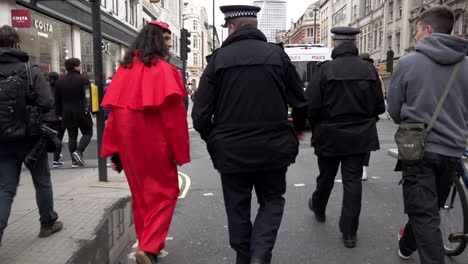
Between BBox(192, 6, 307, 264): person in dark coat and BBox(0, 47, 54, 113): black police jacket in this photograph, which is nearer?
BBox(192, 6, 307, 264): person in dark coat

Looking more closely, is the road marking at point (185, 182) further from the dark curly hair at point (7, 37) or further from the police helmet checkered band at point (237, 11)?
the police helmet checkered band at point (237, 11)

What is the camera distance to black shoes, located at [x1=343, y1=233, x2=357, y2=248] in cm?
371

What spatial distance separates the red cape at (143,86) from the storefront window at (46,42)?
11.0m

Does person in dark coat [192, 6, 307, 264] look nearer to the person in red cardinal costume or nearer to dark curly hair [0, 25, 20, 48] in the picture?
the person in red cardinal costume

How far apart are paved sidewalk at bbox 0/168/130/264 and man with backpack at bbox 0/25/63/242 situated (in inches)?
15.9

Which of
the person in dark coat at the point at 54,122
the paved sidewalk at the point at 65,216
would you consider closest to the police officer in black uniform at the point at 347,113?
the paved sidewalk at the point at 65,216

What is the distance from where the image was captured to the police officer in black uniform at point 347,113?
12.2 feet

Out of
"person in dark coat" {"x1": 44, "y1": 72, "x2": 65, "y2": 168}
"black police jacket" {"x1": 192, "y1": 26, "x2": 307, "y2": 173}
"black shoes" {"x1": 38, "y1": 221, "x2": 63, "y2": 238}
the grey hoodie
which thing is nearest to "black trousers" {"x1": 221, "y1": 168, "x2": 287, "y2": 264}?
"black police jacket" {"x1": 192, "y1": 26, "x2": 307, "y2": 173}

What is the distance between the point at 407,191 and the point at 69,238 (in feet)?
9.84

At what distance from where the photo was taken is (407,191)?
287cm

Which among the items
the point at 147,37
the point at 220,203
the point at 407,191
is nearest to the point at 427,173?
the point at 407,191

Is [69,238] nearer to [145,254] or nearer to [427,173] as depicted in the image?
[145,254]

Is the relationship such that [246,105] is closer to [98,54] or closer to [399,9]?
[98,54]

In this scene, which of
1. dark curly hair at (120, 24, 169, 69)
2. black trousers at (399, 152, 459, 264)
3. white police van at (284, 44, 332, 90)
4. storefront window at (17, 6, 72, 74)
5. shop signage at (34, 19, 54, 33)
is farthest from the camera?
white police van at (284, 44, 332, 90)
